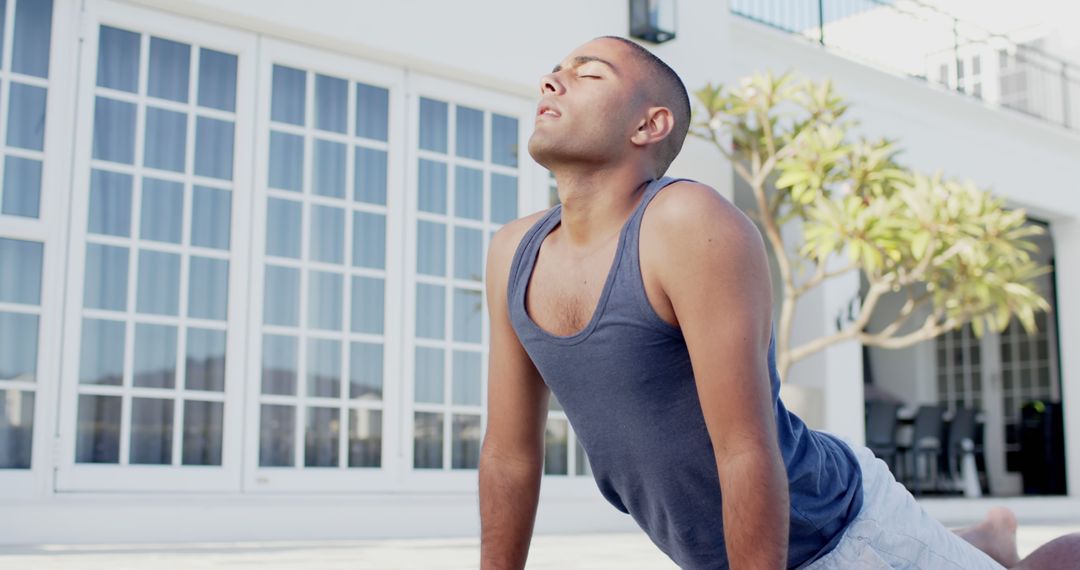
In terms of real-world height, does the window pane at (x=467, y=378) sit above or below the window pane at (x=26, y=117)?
below

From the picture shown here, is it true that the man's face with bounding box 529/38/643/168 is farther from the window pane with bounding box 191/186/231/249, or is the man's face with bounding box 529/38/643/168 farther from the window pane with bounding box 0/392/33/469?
the window pane with bounding box 191/186/231/249

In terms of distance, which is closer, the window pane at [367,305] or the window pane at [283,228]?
the window pane at [283,228]

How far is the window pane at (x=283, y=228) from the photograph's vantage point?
513 centimetres

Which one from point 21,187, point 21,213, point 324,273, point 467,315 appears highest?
point 21,187

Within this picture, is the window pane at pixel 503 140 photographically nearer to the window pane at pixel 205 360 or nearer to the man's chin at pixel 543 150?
the window pane at pixel 205 360

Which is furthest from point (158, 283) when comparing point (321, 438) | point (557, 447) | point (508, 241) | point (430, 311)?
point (508, 241)

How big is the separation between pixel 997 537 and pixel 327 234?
390 centimetres

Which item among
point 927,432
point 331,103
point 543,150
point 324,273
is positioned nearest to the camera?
point 543,150

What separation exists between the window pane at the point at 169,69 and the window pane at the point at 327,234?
30.6 inches

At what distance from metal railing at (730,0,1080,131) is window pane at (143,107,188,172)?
4.05 metres

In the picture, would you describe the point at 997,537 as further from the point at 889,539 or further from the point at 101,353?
the point at 101,353

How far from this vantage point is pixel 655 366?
1.28 m

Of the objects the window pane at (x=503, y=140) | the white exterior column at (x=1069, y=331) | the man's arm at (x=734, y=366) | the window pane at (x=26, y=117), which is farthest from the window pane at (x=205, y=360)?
the white exterior column at (x=1069, y=331)

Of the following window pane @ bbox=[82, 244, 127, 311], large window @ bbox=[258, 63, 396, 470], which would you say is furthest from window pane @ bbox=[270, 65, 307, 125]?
window pane @ bbox=[82, 244, 127, 311]
